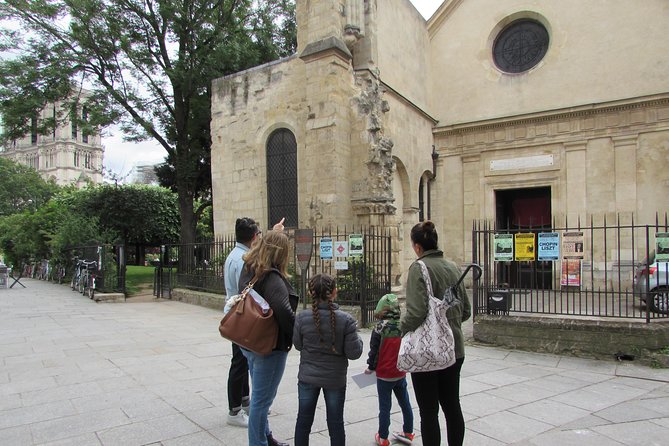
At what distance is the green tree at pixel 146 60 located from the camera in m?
19.0

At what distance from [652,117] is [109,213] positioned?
79.2 ft

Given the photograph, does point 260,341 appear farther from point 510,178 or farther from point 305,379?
point 510,178

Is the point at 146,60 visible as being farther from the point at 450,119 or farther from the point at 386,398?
the point at 386,398

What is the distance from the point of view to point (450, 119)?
59.5 feet

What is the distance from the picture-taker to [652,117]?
14602 millimetres

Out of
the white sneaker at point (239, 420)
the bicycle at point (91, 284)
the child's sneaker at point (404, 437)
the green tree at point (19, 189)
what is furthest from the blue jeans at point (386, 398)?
the green tree at point (19, 189)

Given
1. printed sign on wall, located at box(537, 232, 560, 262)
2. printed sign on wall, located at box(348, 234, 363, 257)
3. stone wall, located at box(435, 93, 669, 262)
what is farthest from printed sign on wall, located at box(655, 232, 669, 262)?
stone wall, located at box(435, 93, 669, 262)

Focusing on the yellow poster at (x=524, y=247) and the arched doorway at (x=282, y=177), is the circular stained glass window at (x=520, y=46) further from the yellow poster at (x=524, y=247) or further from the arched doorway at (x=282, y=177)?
the yellow poster at (x=524, y=247)

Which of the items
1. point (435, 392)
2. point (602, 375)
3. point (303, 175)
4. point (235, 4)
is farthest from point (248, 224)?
point (235, 4)

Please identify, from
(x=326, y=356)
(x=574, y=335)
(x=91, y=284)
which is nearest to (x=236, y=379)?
(x=326, y=356)

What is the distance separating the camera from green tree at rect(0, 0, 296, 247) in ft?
62.2

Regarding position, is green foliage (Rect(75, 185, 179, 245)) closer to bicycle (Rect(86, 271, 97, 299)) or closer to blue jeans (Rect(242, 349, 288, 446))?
bicycle (Rect(86, 271, 97, 299))

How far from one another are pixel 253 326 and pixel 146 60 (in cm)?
2030

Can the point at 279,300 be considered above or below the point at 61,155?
below
